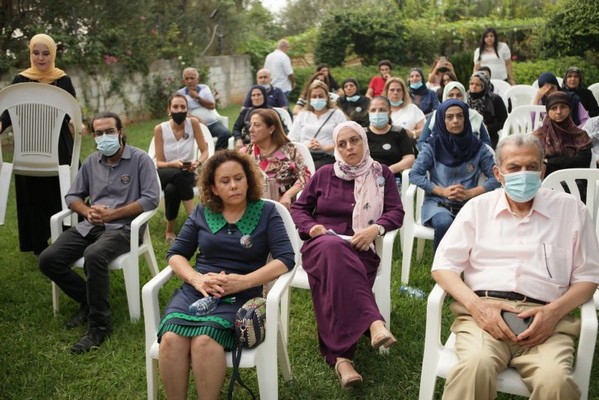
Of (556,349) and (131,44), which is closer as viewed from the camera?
(556,349)

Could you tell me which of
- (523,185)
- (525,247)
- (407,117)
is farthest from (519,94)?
(525,247)

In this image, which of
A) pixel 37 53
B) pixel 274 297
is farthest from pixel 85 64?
pixel 274 297

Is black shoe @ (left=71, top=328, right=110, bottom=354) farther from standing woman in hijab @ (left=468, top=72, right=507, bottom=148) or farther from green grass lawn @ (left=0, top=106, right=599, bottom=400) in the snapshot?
standing woman in hijab @ (left=468, top=72, right=507, bottom=148)

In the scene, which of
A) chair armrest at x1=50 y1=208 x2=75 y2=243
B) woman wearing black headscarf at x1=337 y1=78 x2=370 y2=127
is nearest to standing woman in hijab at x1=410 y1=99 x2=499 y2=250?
chair armrest at x1=50 y1=208 x2=75 y2=243

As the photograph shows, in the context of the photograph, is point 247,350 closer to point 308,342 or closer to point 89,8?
point 308,342

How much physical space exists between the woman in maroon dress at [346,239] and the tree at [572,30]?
9.37 m

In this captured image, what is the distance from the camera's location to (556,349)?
2.50 metres

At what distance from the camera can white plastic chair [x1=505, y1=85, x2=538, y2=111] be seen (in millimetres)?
7852

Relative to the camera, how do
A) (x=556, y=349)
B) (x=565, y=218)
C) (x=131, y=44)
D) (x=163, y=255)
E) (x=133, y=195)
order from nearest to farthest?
(x=556, y=349)
(x=565, y=218)
(x=133, y=195)
(x=163, y=255)
(x=131, y=44)

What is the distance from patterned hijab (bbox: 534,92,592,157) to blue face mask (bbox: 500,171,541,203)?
2514mm

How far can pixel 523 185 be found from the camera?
2.79 meters

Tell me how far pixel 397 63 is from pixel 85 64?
966 centimetres

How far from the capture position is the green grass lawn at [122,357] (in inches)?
128

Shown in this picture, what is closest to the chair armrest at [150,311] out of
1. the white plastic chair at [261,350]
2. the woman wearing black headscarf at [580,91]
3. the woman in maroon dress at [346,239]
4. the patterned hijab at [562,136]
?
the white plastic chair at [261,350]
